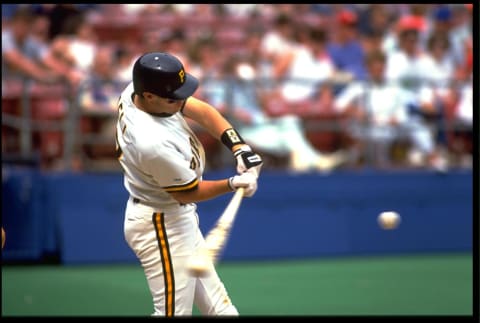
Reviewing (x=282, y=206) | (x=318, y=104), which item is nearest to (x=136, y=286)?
(x=282, y=206)

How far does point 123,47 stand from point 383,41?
12.5 feet

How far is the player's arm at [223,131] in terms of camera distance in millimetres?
5957

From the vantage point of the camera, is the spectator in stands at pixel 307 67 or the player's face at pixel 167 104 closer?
the player's face at pixel 167 104

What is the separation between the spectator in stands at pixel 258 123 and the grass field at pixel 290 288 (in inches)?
50.1

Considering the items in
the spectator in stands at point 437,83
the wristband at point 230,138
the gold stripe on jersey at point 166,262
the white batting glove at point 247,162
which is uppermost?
the spectator in stands at point 437,83

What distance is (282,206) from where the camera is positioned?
12062 mm

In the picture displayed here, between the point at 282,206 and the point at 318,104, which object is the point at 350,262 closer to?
the point at 282,206

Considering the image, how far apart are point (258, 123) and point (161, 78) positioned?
236 inches

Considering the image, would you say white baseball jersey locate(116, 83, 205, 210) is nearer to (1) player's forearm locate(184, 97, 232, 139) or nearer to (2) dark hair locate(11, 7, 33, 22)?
(1) player's forearm locate(184, 97, 232, 139)

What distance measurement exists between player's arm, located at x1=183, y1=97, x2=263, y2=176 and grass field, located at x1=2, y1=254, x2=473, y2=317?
2504 mm

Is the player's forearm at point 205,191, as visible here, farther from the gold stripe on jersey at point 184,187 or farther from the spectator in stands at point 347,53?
the spectator in stands at point 347,53

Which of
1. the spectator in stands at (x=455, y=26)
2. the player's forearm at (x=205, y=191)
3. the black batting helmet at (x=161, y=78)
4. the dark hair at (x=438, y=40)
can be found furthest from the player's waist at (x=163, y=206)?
the spectator in stands at (x=455, y=26)

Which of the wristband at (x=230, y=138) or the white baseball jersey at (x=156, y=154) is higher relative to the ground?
the wristband at (x=230, y=138)

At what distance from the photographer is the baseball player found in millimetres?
5650
